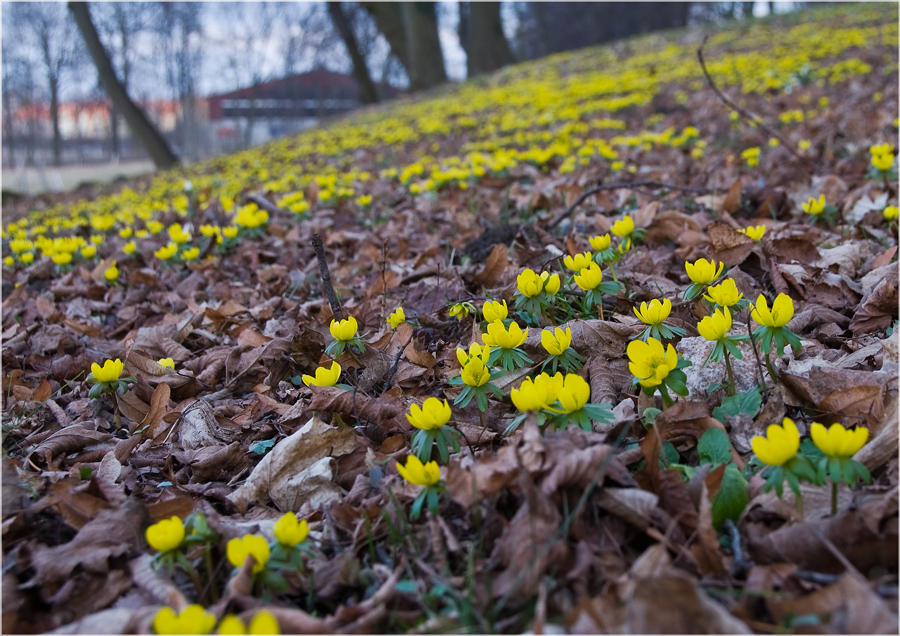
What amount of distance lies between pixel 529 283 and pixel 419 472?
2.82 ft

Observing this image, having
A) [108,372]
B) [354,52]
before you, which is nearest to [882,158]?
[108,372]

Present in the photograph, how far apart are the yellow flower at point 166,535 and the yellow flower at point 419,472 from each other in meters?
0.49

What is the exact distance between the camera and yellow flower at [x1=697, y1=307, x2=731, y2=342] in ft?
5.20

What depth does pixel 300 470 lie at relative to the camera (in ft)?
5.83

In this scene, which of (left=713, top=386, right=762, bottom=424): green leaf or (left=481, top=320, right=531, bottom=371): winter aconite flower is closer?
(left=713, top=386, right=762, bottom=424): green leaf

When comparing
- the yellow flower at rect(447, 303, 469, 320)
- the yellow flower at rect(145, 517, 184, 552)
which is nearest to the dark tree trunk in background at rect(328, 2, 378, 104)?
the yellow flower at rect(447, 303, 469, 320)

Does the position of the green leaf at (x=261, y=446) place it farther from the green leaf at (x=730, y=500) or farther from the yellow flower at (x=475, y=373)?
the green leaf at (x=730, y=500)

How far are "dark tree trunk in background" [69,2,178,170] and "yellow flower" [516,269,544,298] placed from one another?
17.0 meters

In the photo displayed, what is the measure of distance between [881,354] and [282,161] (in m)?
9.17

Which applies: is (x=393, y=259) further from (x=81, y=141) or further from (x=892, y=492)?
(x=81, y=141)

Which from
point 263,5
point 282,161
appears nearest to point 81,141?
point 263,5

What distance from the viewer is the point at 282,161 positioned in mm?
9734

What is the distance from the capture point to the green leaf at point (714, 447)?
5.06 feet

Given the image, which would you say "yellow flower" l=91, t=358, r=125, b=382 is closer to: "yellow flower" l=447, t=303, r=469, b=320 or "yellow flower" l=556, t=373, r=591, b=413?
"yellow flower" l=447, t=303, r=469, b=320
